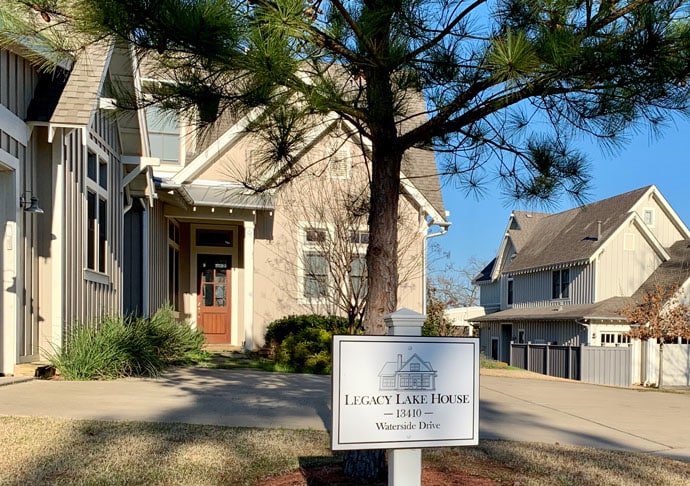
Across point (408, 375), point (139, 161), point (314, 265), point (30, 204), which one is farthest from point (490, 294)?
point (408, 375)

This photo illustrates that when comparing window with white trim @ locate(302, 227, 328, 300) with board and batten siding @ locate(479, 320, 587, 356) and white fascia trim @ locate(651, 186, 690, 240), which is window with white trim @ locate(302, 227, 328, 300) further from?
white fascia trim @ locate(651, 186, 690, 240)

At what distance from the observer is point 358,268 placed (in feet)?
51.0

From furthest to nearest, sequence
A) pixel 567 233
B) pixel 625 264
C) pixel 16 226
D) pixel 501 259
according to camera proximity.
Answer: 1. pixel 501 259
2. pixel 567 233
3. pixel 625 264
4. pixel 16 226

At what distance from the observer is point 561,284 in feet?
98.5

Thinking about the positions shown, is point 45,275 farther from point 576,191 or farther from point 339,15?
point 576,191

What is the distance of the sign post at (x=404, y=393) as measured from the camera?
3447mm

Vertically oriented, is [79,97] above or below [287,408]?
above

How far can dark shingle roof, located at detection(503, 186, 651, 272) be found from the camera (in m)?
28.3

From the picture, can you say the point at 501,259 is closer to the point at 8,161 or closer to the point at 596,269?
the point at 596,269

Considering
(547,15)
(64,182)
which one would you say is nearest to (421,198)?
(64,182)

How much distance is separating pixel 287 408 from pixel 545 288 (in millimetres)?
25255

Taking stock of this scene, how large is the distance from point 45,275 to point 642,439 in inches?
308

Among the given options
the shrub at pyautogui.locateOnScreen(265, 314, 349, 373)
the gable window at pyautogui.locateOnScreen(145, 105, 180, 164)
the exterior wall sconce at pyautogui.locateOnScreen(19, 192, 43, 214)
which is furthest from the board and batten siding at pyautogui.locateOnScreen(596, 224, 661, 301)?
the exterior wall sconce at pyautogui.locateOnScreen(19, 192, 43, 214)

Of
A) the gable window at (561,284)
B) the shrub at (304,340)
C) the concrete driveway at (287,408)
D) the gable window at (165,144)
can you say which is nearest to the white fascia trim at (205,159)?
the gable window at (165,144)
